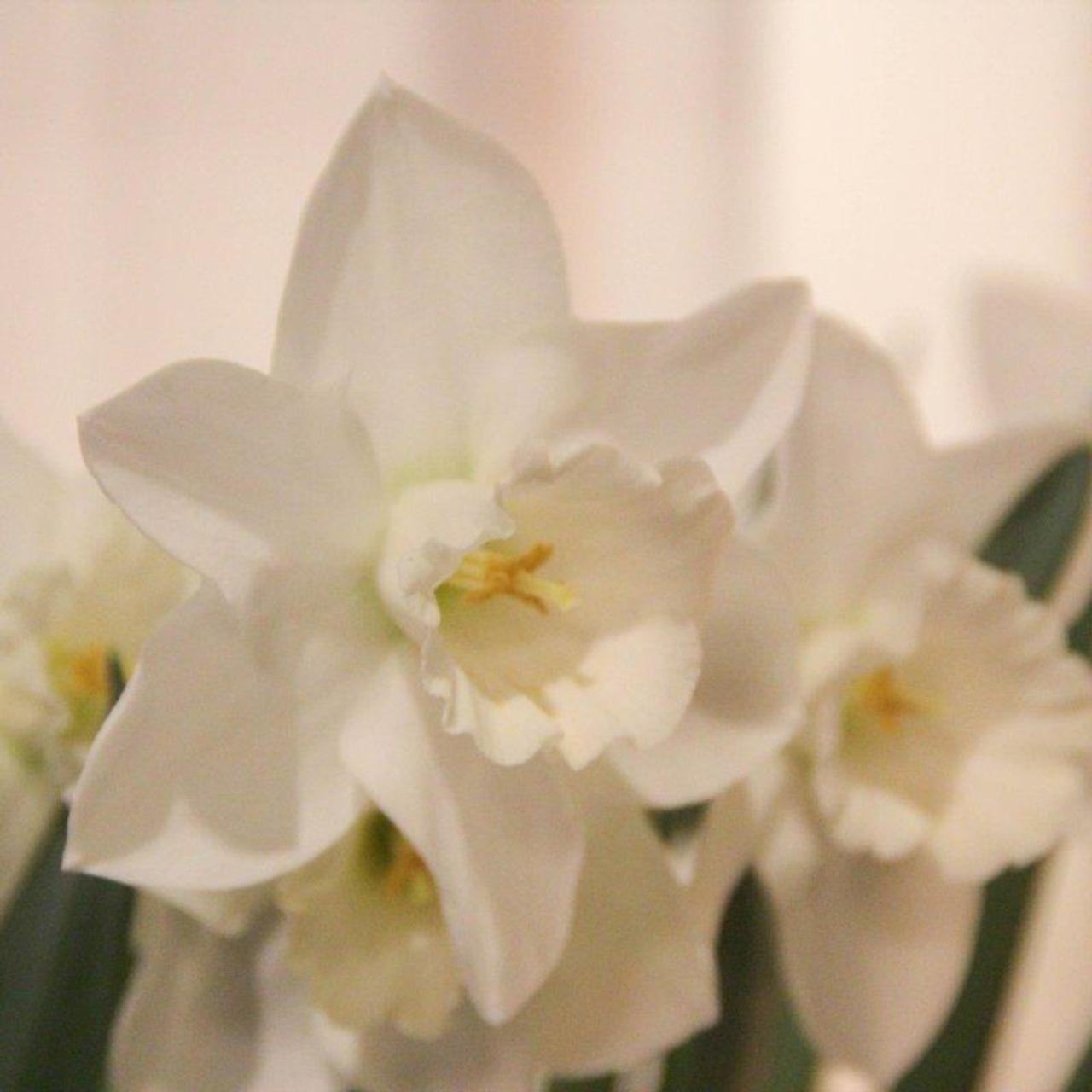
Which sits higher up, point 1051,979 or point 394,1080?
point 394,1080

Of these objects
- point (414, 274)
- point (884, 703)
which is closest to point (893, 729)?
point (884, 703)

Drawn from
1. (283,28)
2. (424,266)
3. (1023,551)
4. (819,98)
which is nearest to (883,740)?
(1023,551)

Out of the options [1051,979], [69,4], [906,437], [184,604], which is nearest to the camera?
[184,604]

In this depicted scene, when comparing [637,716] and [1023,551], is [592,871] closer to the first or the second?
[637,716]

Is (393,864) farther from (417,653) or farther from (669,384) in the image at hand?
(669,384)

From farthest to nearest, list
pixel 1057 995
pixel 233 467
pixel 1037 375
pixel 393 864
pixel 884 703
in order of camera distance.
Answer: pixel 1057 995 → pixel 1037 375 → pixel 884 703 → pixel 393 864 → pixel 233 467

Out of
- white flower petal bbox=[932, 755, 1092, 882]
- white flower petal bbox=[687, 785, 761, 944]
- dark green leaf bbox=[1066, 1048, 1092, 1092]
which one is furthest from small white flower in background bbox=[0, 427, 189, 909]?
dark green leaf bbox=[1066, 1048, 1092, 1092]
